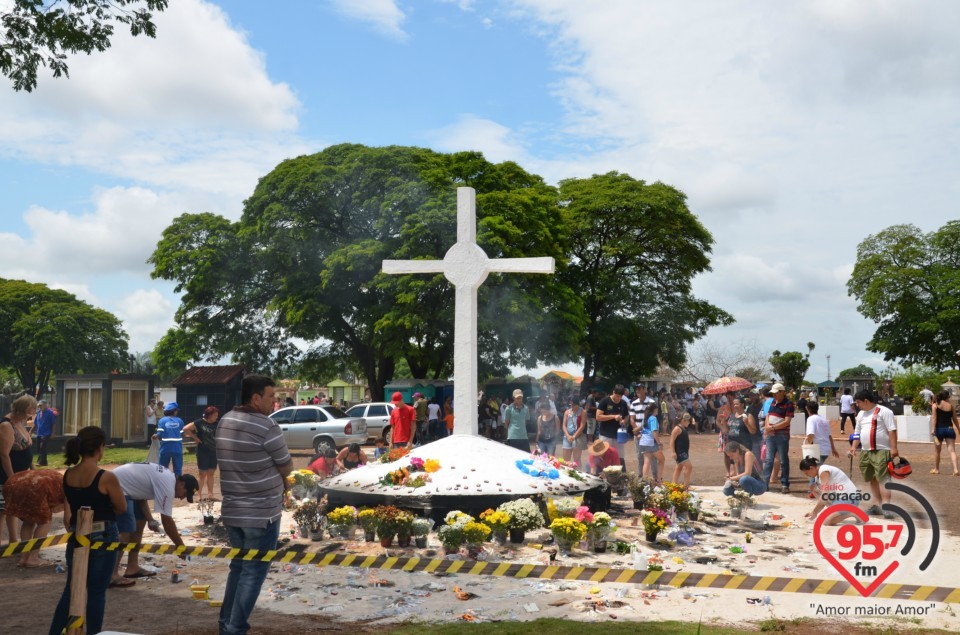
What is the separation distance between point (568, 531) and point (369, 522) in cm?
228

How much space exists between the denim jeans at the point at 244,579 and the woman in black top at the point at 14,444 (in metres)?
4.43

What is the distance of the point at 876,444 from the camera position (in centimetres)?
1065

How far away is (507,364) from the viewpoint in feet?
107

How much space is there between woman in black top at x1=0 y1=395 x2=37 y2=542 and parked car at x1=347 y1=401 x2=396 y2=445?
51.2 feet

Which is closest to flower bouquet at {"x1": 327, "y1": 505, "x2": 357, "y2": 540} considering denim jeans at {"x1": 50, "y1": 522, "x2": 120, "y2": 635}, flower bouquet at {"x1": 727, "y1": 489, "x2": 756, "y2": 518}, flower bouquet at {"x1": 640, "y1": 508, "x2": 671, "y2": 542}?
flower bouquet at {"x1": 640, "y1": 508, "x2": 671, "y2": 542}

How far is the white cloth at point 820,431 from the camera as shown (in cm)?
1368

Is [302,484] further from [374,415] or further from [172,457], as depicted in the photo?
[374,415]

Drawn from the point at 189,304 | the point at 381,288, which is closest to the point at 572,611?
the point at 381,288

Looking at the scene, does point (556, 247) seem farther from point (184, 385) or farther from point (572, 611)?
point (572, 611)

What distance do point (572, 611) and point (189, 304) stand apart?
27.2 meters

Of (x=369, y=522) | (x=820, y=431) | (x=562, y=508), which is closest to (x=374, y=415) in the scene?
(x=820, y=431)

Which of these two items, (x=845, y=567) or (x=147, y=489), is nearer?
(x=845, y=567)

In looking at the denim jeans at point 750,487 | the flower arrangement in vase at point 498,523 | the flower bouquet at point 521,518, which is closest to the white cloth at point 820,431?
the denim jeans at point 750,487

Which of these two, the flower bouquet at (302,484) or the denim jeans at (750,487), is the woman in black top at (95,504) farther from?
the denim jeans at (750,487)
